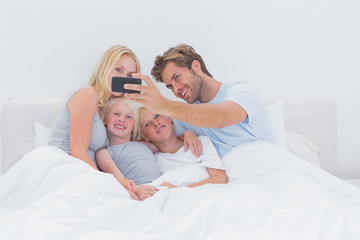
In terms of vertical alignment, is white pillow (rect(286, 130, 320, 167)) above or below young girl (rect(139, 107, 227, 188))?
below

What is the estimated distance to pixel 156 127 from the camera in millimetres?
1707

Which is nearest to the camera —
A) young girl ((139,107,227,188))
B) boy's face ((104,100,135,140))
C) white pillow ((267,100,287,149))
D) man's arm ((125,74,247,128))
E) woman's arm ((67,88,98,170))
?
man's arm ((125,74,247,128))

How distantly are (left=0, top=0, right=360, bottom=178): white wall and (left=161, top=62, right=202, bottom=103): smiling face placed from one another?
1.32 feet

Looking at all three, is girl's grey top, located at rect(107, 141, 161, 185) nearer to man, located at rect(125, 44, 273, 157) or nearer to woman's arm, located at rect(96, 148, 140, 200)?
woman's arm, located at rect(96, 148, 140, 200)

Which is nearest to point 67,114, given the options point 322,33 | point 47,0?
point 47,0

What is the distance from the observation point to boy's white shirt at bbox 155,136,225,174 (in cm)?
154

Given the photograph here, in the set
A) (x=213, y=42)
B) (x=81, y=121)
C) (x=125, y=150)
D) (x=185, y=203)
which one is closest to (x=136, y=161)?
(x=125, y=150)

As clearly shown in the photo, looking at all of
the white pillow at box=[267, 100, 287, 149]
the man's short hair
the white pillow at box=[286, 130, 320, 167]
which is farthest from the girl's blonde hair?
the white pillow at box=[286, 130, 320, 167]

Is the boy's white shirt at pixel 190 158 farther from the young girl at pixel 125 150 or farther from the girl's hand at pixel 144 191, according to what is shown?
the girl's hand at pixel 144 191

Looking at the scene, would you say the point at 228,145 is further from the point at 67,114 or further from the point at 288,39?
the point at 288,39

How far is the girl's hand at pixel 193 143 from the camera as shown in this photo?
1.58 metres

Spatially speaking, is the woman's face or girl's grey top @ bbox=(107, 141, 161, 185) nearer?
girl's grey top @ bbox=(107, 141, 161, 185)

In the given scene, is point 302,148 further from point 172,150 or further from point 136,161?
point 136,161

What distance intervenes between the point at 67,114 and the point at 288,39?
1.49 metres
